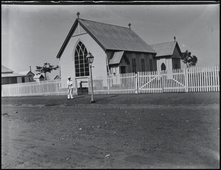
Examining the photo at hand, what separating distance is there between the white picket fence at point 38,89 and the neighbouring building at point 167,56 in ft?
49.3

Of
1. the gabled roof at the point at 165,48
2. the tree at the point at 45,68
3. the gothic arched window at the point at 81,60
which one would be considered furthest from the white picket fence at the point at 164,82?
the tree at the point at 45,68

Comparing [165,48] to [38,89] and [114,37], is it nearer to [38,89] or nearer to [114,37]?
[114,37]

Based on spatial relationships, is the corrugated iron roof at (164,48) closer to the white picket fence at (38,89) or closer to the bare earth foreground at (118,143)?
the white picket fence at (38,89)

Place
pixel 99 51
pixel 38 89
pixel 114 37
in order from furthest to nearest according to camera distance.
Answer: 1. pixel 114 37
2. pixel 38 89
3. pixel 99 51

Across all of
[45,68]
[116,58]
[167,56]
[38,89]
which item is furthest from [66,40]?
[45,68]

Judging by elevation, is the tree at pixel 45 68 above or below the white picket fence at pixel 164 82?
above

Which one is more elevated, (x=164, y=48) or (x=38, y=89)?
(x=164, y=48)

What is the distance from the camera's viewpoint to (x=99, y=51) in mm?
25578

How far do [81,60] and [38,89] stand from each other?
17.9ft

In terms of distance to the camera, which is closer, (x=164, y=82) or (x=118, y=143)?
(x=118, y=143)

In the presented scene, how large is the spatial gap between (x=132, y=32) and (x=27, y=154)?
3130cm

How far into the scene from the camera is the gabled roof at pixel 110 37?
25906mm

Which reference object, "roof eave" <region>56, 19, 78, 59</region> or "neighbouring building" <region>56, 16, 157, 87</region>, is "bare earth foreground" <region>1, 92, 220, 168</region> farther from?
"roof eave" <region>56, 19, 78, 59</region>

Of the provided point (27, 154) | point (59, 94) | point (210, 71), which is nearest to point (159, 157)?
point (27, 154)
